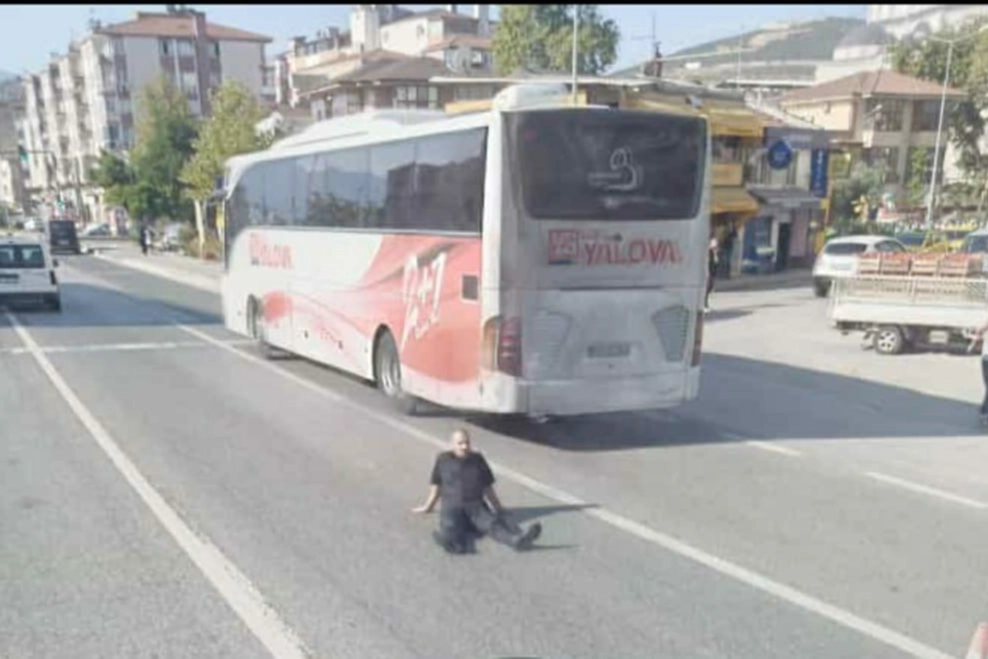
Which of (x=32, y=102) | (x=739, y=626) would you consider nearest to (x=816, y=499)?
(x=739, y=626)

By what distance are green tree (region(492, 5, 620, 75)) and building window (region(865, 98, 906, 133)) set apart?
59.0ft

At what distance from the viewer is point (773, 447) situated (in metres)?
8.05

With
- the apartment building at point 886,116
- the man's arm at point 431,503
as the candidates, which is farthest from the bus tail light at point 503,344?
the apartment building at point 886,116

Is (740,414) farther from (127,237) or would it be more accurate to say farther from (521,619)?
(127,237)

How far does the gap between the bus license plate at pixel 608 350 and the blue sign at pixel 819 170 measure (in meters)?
24.3

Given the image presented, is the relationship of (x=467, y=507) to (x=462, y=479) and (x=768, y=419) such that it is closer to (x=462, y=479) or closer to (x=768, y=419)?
(x=462, y=479)

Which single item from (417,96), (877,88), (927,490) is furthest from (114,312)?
(877,88)

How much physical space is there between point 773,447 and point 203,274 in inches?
1019

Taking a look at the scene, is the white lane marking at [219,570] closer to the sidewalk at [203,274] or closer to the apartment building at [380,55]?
the sidewalk at [203,274]

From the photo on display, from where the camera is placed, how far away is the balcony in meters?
24.2

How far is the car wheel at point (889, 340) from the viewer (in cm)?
1334

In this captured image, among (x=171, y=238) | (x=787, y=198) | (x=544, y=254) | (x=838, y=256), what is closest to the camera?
(x=544, y=254)

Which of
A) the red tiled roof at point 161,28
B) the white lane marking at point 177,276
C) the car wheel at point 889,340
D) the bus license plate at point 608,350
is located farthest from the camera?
the red tiled roof at point 161,28

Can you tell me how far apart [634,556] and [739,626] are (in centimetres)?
103
